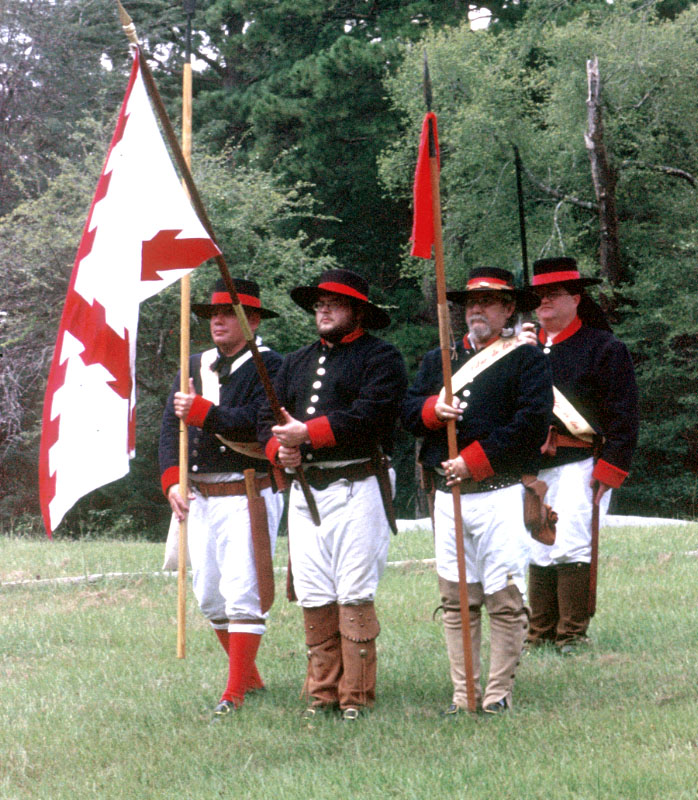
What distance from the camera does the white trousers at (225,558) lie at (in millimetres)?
6758

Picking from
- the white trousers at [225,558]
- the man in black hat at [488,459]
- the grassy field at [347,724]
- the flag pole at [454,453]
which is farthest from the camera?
the white trousers at [225,558]

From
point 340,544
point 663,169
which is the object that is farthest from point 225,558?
point 663,169

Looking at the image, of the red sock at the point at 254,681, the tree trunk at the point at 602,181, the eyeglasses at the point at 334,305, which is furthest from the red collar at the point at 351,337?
the tree trunk at the point at 602,181

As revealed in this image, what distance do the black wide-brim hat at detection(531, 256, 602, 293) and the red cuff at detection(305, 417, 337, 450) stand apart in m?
2.13

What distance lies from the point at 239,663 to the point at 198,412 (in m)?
1.44

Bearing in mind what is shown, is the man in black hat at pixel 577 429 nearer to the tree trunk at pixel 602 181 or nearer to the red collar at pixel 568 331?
the red collar at pixel 568 331

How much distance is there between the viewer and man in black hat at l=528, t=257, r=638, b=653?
7578 mm

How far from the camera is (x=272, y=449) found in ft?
21.3

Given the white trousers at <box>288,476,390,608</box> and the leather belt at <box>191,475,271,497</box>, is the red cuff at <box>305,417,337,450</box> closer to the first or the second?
the white trousers at <box>288,476,390,608</box>

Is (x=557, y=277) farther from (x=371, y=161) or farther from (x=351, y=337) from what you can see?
(x=371, y=161)

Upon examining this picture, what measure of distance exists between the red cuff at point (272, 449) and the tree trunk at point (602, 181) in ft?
58.7

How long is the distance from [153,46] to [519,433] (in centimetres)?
3177

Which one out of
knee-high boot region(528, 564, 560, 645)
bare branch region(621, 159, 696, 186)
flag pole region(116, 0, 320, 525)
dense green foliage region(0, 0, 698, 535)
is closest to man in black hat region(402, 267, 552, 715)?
flag pole region(116, 0, 320, 525)

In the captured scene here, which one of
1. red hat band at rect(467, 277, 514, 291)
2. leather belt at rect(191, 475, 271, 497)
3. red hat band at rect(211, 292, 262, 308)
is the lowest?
leather belt at rect(191, 475, 271, 497)
